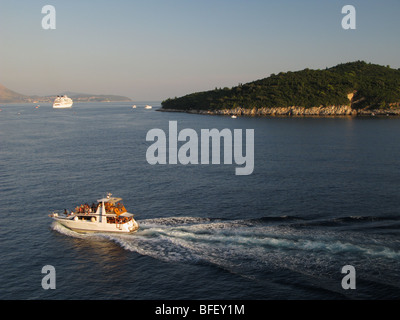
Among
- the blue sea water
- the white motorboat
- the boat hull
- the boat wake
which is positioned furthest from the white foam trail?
the white motorboat

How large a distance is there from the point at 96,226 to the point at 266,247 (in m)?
22.1

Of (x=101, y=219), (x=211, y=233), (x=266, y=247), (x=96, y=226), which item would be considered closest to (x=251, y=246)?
(x=266, y=247)

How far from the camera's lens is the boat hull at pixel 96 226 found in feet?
151

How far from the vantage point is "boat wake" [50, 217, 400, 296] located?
3506 cm

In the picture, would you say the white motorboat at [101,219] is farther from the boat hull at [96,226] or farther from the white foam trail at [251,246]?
the white foam trail at [251,246]

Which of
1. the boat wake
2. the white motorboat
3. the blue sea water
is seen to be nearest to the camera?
the blue sea water

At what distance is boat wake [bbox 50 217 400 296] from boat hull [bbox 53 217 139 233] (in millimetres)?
753

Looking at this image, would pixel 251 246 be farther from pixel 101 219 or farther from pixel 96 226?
pixel 96 226

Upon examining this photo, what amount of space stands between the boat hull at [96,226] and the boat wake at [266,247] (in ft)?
2.47

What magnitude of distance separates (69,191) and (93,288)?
34.8 meters

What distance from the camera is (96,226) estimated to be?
156ft

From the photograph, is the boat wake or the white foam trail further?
the white foam trail

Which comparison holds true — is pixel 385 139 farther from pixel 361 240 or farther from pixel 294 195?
pixel 361 240

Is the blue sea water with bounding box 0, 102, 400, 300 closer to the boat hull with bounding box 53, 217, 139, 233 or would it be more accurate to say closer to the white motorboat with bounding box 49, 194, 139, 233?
the boat hull with bounding box 53, 217, 139, 233
